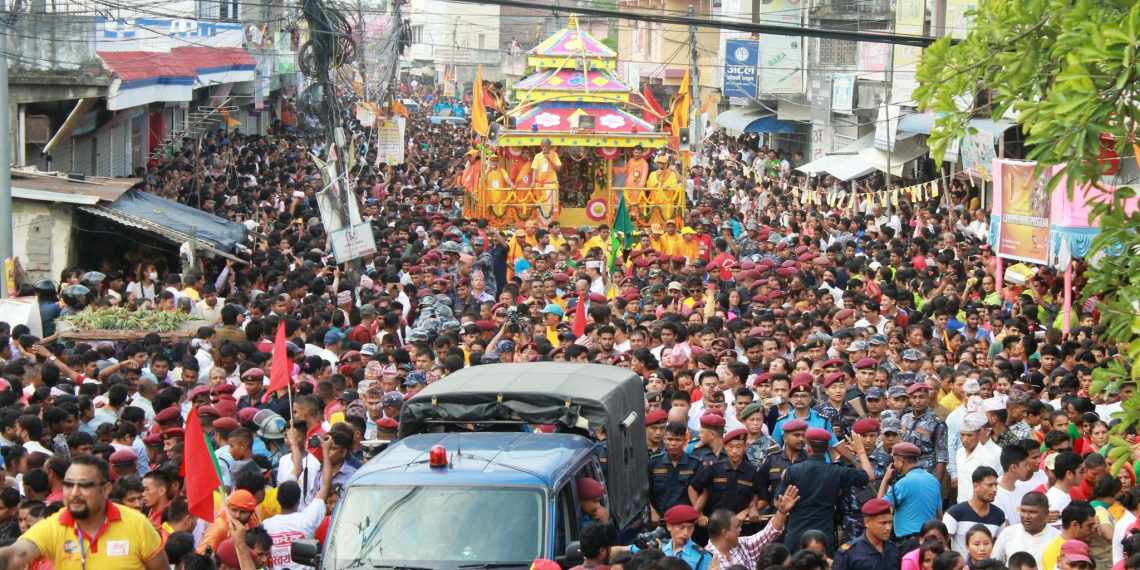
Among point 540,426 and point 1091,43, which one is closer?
point 1091,43

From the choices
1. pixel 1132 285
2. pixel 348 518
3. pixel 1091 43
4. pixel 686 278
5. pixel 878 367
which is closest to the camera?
pixel 1091 43

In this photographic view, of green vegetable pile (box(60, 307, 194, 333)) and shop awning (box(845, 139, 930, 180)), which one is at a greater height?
shop awning (box(845, 139, 930, 180))

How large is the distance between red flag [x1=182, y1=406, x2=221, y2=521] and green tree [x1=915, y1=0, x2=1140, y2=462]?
13.8ft

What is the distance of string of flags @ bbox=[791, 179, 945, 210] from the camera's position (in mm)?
28664

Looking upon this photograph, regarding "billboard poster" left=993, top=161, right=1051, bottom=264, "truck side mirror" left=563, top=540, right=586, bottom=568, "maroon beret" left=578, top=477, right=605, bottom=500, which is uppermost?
"billboard poster" left=993, top=161, right=1051, bottom=264

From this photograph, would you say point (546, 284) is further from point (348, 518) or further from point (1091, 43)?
point (1091, 43)

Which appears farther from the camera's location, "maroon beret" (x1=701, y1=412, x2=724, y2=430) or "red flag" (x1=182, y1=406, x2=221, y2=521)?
"maroon beret" (x1=701, y1=412, x2=724, y2=430)

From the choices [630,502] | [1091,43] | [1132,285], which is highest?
[1091,43]

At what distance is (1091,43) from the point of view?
6516 mm

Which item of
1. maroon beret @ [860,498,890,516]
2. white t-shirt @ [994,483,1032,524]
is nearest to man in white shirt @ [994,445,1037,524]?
white t-shirt @ [994,483,1032,524]

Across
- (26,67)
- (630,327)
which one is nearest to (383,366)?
(630,327)

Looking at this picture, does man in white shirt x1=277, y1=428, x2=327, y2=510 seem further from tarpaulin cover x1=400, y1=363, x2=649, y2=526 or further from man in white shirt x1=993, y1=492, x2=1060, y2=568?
man in white shirt x1=993, y1=492, x2=1060, y2=568

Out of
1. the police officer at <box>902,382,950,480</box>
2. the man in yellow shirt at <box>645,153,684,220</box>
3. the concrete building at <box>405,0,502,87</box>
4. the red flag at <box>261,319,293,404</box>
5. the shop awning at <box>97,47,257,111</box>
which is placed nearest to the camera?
the police officer at <box>902,382,950,480</box>

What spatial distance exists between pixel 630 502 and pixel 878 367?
364cm
